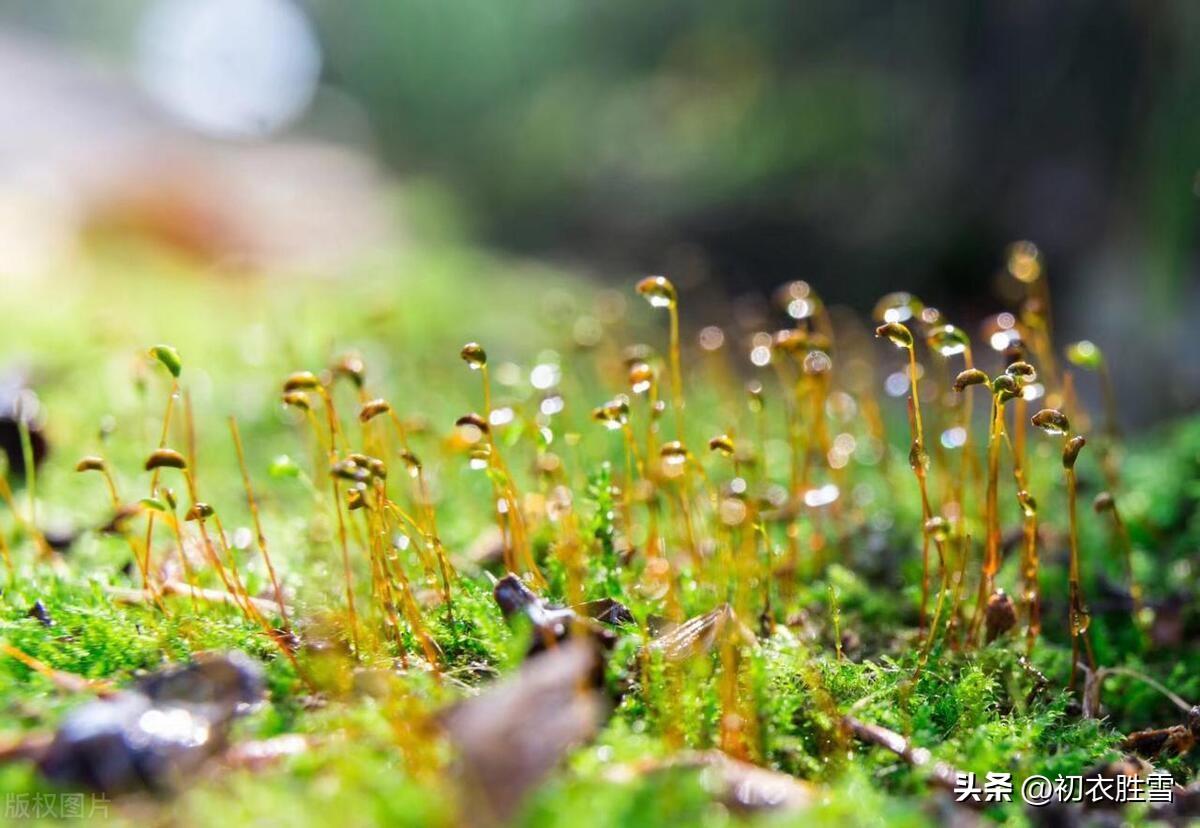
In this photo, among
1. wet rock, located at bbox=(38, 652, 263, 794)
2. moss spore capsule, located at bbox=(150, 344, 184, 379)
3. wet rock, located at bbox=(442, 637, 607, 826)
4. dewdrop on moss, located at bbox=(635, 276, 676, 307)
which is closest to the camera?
wet rock, located at bbox=(442, 637, 607, 826)

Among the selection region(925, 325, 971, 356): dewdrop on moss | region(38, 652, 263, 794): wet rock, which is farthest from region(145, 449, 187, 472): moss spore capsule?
region(925, 325, 971, 356): dewdrop on moss

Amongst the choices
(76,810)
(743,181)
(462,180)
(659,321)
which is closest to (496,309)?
(659,321)

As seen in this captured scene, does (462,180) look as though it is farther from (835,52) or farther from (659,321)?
(659,321)

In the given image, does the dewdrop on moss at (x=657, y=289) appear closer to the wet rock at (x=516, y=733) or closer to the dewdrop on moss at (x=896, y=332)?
the dewdrop on moss at (x=896, y=332)

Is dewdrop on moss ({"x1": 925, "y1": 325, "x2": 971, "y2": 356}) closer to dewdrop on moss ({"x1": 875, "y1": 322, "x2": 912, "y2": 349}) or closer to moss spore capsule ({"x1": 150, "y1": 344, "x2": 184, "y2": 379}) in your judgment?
dewdrop on moss ({"x1": 875, "y1": 322, "x2": 912, "y2": 349})

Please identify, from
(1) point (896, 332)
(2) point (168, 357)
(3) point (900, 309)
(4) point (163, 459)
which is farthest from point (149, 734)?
(3) point (900, 309)

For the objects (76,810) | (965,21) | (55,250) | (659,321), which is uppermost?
(965,21)

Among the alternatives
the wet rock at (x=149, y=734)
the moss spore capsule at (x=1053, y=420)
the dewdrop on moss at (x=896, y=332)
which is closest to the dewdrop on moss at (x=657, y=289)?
the dewdrop on moss at (x=896, y=332)
